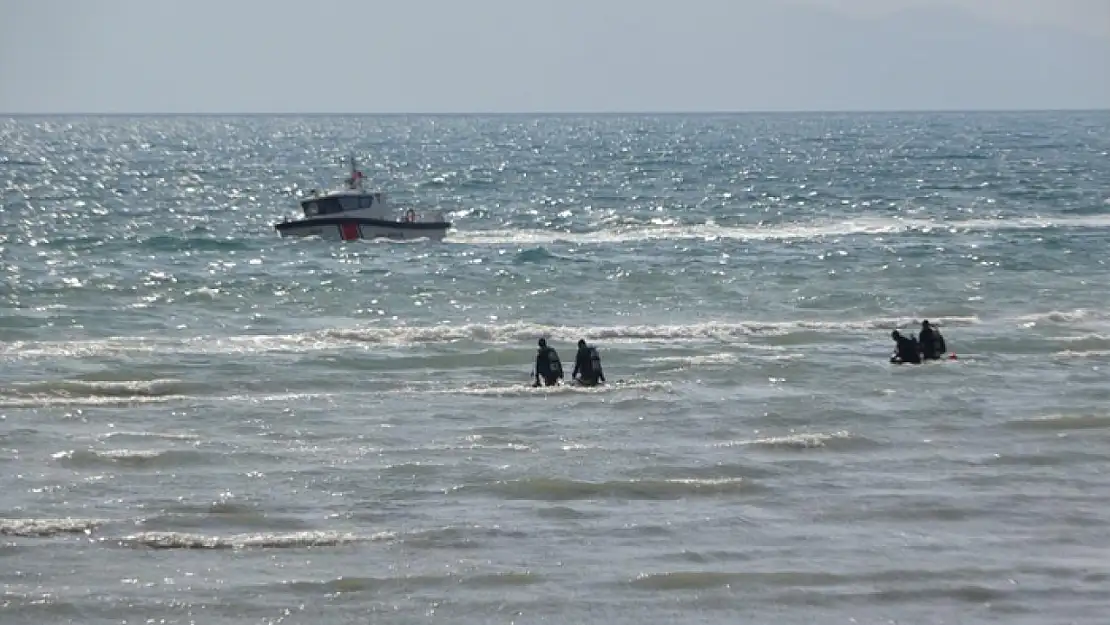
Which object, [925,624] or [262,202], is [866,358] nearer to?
[925,624]

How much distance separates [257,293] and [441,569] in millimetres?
24329

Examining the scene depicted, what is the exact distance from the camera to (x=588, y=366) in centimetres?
2747

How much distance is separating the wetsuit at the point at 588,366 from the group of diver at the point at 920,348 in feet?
18.7

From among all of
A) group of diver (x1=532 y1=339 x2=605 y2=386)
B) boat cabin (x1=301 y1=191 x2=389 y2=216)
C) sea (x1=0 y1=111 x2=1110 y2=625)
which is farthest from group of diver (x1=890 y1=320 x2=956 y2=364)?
boat cabin (x1=301 y1=191 x2=389 y2=216)

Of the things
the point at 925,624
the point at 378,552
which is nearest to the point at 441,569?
the point at 378,552

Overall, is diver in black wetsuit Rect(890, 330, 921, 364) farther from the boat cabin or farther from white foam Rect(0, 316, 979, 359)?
the boat cabin

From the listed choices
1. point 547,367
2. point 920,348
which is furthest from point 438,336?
point 920,348

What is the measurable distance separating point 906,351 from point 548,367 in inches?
264

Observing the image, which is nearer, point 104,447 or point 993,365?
point 104,447

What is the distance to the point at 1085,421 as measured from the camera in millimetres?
24250

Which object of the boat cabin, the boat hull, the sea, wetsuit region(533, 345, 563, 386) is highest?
the boat cabin

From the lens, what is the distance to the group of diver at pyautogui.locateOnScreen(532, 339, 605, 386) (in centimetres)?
2733

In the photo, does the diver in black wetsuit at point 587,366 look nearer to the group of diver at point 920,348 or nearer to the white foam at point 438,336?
the group of diver at point 920,348

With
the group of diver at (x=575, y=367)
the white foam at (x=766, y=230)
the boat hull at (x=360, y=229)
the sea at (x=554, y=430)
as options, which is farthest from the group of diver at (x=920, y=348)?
the boat hull at (x=360, y=229)
